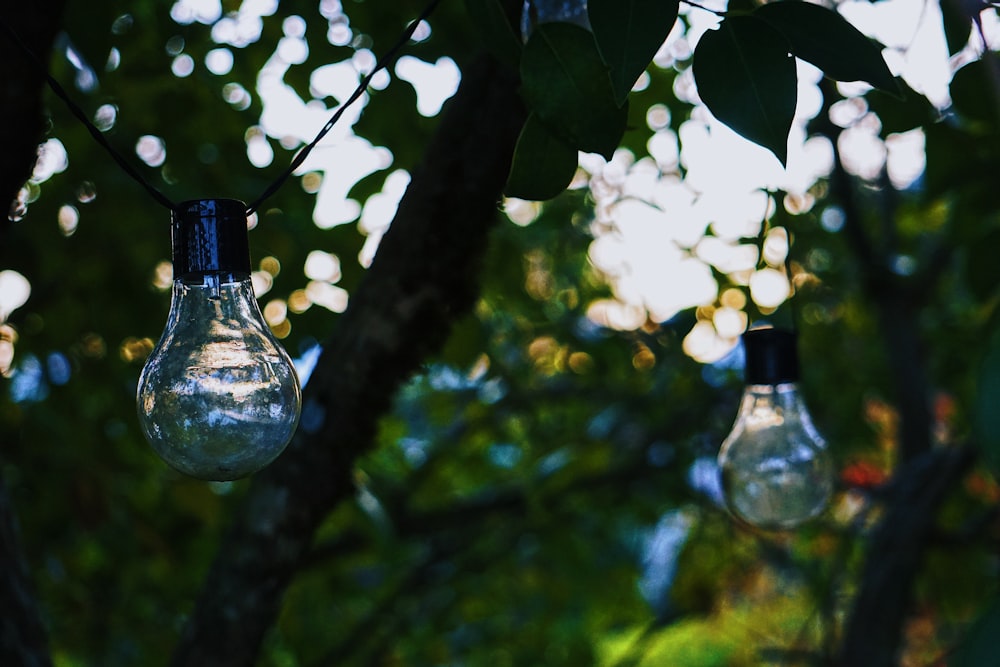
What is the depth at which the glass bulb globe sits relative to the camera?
4.24 ft

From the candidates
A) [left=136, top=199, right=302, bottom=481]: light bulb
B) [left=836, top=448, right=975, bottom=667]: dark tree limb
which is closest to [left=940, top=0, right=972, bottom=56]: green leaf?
[left=136, top=199, right=302, bottom=481]: light bulb

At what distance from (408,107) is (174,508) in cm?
129

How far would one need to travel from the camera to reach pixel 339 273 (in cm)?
189

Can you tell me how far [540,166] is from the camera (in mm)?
780

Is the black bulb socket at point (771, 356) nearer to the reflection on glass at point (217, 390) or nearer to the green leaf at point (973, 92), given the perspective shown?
the green leaf at point (973, 92)

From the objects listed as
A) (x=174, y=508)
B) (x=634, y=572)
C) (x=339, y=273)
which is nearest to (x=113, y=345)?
(x=339, y=273)

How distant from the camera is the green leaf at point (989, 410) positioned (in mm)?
363

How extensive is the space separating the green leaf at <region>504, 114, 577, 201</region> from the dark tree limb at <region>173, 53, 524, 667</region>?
52 centimetres

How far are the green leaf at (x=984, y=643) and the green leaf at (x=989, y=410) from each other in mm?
70

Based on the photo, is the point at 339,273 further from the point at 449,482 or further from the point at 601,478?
the point at 449,482

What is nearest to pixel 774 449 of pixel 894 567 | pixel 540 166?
pixel 540 166

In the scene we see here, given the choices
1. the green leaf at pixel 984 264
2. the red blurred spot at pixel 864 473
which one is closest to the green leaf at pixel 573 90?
the green leaf at pixel 984 264

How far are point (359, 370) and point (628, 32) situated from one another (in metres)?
0.78

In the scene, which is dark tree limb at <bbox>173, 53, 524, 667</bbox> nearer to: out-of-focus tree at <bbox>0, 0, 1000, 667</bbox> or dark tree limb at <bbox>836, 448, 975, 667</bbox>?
out-of-focus tree at <bbox>0, 0, 1000, 667</bbox>
